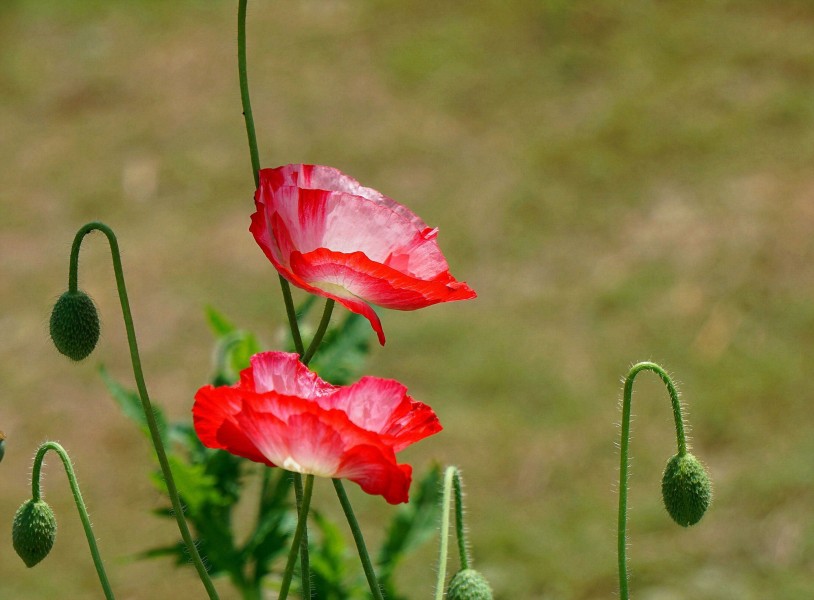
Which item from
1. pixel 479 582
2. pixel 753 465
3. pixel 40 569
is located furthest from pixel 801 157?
pixel 479 582

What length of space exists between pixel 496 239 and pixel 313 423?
332 cm

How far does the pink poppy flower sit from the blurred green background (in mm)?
1681

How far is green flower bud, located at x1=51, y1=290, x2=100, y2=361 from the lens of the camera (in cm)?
101

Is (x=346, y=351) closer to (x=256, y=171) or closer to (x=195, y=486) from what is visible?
(x=195, y=486)

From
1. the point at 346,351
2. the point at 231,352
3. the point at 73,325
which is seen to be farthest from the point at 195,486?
the point at 73,325

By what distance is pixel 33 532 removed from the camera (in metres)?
0.97

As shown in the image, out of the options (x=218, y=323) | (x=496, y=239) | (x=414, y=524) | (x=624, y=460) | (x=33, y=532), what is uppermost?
(x=496, y=239)

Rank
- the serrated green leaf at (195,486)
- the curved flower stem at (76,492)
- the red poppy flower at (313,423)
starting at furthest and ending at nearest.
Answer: the serrated green leaf at (195,486) → the curved flower stem at (76,492) → the red poppy flower at (313,423)

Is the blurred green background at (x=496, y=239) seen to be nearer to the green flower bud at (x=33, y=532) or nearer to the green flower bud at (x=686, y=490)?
the green flower bud at (x=33, y=532)

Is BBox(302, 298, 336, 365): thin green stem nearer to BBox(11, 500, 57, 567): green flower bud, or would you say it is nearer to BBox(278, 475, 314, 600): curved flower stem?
BBox(278, 475, 314, 600): curved flower stem

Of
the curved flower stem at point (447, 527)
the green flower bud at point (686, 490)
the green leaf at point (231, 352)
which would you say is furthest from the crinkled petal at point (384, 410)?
the green leaf at point (231, 352)

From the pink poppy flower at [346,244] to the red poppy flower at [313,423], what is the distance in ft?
0.18

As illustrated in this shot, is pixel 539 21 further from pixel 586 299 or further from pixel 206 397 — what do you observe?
pixel 206 397

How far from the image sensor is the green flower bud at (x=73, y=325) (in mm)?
1008
